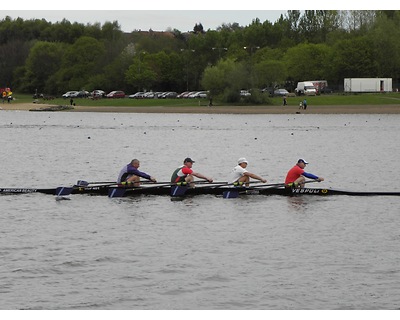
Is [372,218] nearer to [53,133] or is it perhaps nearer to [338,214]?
[338,214]

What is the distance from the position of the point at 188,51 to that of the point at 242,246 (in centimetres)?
13039

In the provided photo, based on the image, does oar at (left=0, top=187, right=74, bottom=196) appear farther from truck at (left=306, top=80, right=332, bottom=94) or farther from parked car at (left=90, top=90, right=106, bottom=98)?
parked car at (left=90, top=90, right=106, bottom=98)

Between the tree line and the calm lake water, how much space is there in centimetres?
7646

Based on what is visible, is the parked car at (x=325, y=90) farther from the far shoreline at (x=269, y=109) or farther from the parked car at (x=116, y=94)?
the parked car at (x=116, y=94)

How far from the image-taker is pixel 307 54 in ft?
463

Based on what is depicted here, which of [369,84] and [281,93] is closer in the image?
[369,84]

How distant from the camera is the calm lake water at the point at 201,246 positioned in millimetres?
20609

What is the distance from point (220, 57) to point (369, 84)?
112 feet

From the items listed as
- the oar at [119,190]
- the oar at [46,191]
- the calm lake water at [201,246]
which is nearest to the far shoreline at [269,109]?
the calm lake water at [201,246]

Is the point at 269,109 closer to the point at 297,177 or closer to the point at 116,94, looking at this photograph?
the point at 116,94

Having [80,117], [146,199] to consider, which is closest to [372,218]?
[146,199]

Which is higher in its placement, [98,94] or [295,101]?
[98,94]

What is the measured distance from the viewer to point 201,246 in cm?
2594

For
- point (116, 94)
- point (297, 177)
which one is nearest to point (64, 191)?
point (297, 177)
